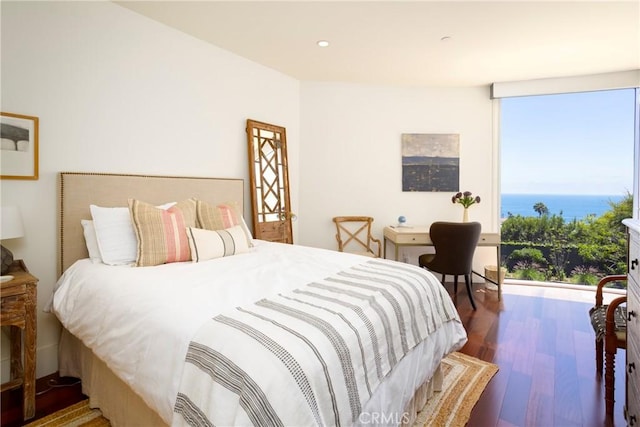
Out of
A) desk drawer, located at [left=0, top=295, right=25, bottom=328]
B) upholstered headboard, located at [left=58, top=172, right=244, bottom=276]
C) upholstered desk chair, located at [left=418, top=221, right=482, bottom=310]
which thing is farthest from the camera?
upholstered desk chair, located at [left=418, top=221, right=482, bottom=310]

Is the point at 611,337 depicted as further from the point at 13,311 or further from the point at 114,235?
the point at 13,311

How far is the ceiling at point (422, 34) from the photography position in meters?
2.53

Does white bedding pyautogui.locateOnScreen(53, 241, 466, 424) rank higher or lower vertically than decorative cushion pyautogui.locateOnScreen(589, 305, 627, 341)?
higher

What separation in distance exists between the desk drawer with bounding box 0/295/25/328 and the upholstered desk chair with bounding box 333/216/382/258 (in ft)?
10.5

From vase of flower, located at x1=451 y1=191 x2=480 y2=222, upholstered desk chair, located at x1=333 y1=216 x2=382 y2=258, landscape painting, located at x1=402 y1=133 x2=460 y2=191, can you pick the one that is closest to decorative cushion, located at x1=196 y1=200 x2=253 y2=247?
upholstered desk chair, located at x1=333 y1=216 x2=382 y2=258

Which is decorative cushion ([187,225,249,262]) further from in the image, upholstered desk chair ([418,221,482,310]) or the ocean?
the ocean

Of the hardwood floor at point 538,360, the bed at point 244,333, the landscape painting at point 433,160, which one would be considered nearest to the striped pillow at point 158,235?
the bed at point 244,333

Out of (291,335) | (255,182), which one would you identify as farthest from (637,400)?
(255,182)

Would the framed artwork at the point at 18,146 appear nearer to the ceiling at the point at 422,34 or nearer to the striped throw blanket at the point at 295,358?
the ceiling at the point at 422,34

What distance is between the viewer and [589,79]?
3.88m

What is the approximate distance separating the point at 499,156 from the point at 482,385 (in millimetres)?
3254

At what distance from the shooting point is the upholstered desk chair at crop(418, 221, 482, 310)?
3344 mm

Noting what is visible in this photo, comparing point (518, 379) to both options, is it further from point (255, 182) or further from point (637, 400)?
point (255, 182)

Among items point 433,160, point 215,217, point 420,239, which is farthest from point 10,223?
point 433,160
